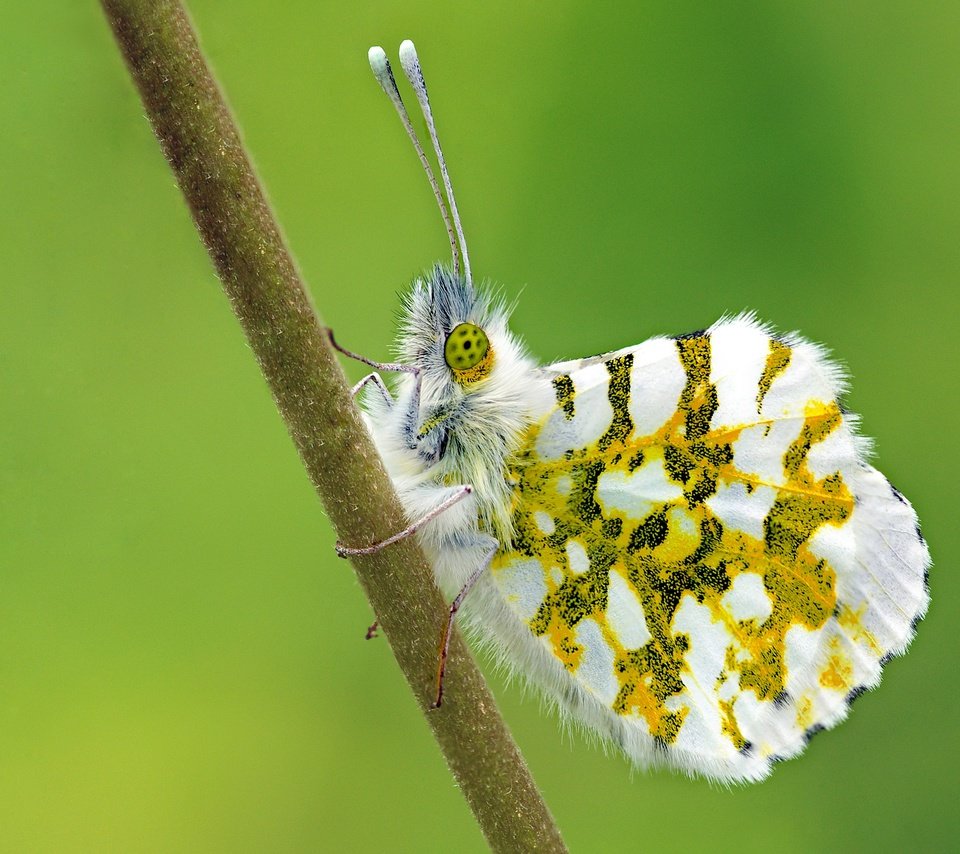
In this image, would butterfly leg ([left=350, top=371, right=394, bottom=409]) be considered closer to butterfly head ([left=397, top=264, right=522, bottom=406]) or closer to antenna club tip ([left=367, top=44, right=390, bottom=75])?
butterfly head ([left=397, top=264, right=522, bottom=406])

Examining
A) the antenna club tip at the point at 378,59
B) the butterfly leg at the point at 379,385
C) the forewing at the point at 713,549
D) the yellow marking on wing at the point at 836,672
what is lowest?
the yellow marking on wing at the point at 836,672

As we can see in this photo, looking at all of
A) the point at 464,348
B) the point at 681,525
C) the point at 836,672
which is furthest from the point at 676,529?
the point at 464,348

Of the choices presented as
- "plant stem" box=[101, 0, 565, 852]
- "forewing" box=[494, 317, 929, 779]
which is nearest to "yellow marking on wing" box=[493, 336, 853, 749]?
"forewing" box=[494, 317, 929, 779]

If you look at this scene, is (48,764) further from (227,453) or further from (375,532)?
(375,532)

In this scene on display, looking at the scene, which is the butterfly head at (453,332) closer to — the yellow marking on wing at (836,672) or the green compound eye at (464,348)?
the green compound eye at (464,348)

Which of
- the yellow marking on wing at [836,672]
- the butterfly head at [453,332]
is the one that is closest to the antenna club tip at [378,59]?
the butterfly head at [453,332]

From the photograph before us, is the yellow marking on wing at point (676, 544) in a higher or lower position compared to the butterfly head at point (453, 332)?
lower
